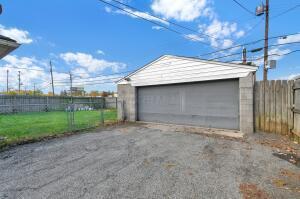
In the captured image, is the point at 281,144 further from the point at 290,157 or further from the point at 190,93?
the point at 190,93

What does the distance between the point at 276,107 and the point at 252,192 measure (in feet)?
15.5

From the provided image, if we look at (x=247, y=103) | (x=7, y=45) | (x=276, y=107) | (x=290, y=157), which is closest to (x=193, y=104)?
(x=247, y=103)

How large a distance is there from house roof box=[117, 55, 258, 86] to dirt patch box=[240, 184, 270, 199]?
498 centimetres

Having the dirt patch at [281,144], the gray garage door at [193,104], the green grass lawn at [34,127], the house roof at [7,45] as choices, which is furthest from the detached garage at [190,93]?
the house roof at [7,45]

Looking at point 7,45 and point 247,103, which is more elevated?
point 7,45

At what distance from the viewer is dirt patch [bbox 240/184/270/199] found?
8.09 feet

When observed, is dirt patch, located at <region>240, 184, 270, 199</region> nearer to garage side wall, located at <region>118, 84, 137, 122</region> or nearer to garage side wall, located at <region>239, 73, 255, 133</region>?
garage side wall, located at <region>239, 73, 255, 133</region>

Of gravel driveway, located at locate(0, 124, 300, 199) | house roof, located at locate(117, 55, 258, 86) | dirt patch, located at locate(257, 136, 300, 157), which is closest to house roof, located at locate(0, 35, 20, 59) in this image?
gravel driveway, located at locate(0, 124, 300, 199)

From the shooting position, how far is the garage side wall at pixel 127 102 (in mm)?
10055

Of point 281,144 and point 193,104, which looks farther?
point 193,104

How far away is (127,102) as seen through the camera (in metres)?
10.3

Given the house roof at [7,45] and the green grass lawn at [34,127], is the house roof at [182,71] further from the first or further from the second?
the house roof at [7,45]

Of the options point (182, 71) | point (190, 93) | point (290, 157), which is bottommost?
point (290, 157)

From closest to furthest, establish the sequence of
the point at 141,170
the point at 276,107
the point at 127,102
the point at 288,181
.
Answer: the point at 288,181 < the point at 141,170 < the point at 276,107 < the point at 127,102
